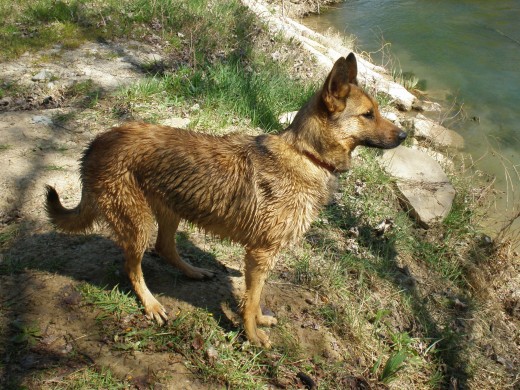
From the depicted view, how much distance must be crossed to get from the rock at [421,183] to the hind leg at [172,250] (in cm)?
325

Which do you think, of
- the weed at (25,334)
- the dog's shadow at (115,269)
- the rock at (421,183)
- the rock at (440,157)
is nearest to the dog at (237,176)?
the dog's shadow at (115,269)

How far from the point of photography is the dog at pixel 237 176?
3381 millimetres

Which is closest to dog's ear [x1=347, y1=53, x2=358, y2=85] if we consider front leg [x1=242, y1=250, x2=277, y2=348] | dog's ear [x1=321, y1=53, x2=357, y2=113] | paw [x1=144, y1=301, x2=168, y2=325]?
dog's ear [x1=321, y1=53, x2=357, y2=113]

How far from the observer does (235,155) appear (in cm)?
351

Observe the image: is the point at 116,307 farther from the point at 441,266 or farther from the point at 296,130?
the point at 441,266

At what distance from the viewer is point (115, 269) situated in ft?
13.1

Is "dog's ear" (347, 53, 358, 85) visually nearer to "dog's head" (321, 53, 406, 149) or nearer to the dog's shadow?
"dog's head" (321, 53, 406, 149)

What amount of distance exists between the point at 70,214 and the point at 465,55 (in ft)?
37.2

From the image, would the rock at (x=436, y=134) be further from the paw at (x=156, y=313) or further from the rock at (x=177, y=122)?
the paw at (x=156, y=313)

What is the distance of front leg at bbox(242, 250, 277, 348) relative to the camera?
3.47m

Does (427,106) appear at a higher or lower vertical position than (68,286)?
lower

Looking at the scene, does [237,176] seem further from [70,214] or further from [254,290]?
[70,214]

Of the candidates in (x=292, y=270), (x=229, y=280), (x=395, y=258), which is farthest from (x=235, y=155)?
(x=395, y=258)

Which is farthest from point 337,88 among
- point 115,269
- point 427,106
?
point 427,106
